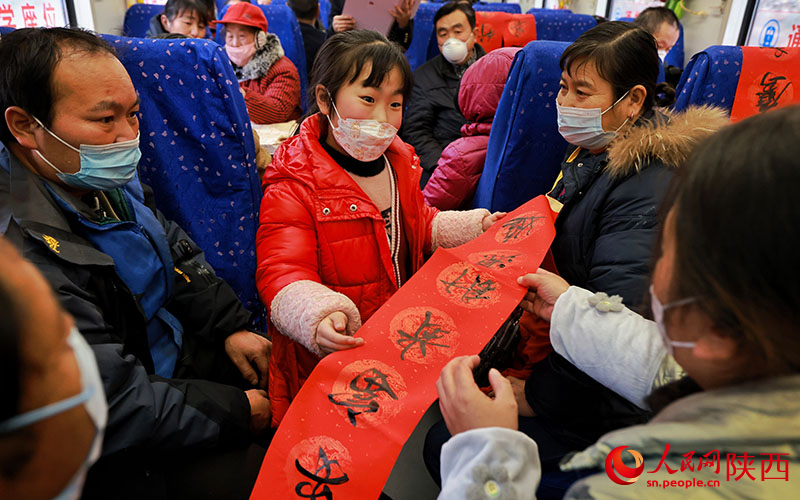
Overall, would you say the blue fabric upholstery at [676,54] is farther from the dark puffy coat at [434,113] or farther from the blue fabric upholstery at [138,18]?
the blue fabric upholstery at [138,18]

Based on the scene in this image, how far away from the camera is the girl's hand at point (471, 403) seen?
0.81 meters

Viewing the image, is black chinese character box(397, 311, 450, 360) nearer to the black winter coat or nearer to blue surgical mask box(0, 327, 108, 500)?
the black winter coat

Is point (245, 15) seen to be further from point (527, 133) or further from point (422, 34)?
point (527, 133)

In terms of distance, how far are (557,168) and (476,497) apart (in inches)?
65.8

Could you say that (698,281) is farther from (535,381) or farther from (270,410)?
(270,410)

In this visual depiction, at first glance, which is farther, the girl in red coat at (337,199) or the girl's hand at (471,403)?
the girl in red coat at (337,199)

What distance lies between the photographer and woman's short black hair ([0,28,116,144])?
1.14 meters

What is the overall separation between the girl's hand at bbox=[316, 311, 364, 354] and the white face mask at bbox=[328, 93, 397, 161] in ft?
1.84

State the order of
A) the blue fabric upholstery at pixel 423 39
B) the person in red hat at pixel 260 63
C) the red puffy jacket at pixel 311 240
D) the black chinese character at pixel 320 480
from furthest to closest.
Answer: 1. the blue fabric upholstery at pixel 423 39
2. the person in red hat at pixel 260 63
3. the red puffy jacket at pixel 311 240
4. the black chinese character at pixel 320 480

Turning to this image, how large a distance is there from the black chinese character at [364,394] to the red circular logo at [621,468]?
1.84 ft

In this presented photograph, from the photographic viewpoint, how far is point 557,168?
2.12 metres

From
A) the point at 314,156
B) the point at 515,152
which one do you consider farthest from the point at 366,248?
the point at 515,152

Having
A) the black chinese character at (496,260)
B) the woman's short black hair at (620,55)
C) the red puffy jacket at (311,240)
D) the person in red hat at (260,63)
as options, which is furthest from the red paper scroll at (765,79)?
the person in red hat at (260,63)

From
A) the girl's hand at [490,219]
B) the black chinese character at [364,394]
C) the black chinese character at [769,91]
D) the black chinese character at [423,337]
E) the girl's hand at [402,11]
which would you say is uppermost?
the girl's hand at [402,11]
